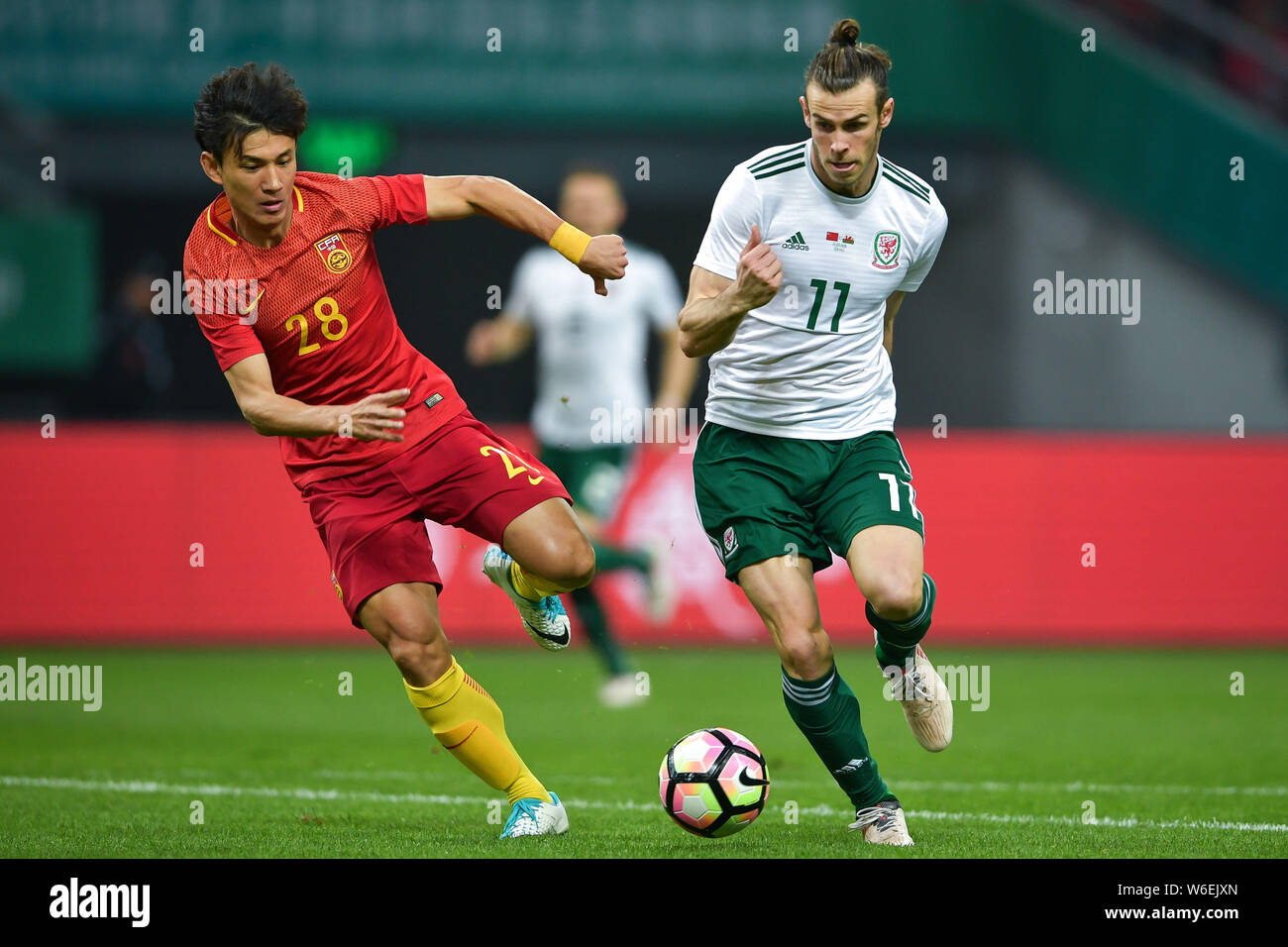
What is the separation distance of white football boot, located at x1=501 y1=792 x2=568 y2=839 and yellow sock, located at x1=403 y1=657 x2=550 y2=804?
0.06 metres

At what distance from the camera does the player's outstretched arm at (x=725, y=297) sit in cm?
513

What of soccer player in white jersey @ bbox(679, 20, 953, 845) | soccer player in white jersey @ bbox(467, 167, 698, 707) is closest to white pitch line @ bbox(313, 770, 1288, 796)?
soccer player in white jersey @ bbox(679, 20, 953, 845)

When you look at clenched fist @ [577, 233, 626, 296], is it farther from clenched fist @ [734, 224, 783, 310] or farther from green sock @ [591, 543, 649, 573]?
green sock @ [591, 543, 649, 573]

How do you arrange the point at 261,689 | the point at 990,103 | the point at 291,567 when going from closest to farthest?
the point at 261,689, the point at 291,567, the point at 990,103

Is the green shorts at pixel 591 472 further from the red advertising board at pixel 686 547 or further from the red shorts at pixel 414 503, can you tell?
the red shorts at pixel 414 503

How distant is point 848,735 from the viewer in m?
5.55

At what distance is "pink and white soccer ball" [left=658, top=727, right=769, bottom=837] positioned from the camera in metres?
5.42

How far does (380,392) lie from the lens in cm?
565

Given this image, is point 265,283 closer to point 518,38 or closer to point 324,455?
point 324,455

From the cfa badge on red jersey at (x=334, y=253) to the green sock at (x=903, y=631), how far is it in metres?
2.10

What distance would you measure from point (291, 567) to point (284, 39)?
19.6ft

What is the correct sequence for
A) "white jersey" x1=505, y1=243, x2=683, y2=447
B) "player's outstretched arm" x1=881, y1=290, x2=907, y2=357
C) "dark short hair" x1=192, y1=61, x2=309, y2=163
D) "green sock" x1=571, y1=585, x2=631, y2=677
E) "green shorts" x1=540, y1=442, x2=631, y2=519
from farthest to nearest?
"white jersey" x1=505, y1=243, x2=683, y2=447, "green shorts" x1=540, y1=442, x2=631, y2=519, "green sock" x1=571, y1=585, x2=631, y2=677, "player's outstretched arm" x1=881, y1=290, x2=907, y2=357, "dark short hair" x1=192, y1=61, x2=309, y2=163

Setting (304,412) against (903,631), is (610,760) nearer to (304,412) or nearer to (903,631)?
(903,631)

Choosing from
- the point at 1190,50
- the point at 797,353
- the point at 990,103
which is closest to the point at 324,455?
the point at 797,353
